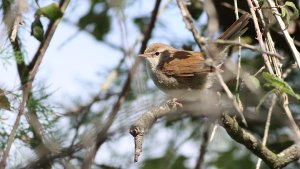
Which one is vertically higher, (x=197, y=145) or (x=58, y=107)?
(x=58, y=107)

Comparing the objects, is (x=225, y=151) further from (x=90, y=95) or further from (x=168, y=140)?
(x=90, y=95)

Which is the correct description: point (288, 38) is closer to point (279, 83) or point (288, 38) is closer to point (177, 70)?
point (279, 83)

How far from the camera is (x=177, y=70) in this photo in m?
4.46

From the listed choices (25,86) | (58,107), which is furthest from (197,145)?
(25,86)

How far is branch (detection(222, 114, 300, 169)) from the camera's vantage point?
313 cm

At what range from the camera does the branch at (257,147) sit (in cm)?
313

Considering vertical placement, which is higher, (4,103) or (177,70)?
(4,103)

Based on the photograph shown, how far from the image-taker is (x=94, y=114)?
442cm

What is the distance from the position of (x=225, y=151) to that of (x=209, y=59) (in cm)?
271

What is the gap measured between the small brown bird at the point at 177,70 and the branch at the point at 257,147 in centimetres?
73

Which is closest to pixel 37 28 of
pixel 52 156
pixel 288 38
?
pixel 52 156

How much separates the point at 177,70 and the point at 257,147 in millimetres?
1326

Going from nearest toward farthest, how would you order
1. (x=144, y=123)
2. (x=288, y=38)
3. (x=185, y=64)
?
(x=144, y=123), (x=288, y=38), (x=185, y=64)

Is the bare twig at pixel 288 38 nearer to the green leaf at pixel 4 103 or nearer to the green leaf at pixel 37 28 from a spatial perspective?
the green leaf at pixel 37 28
